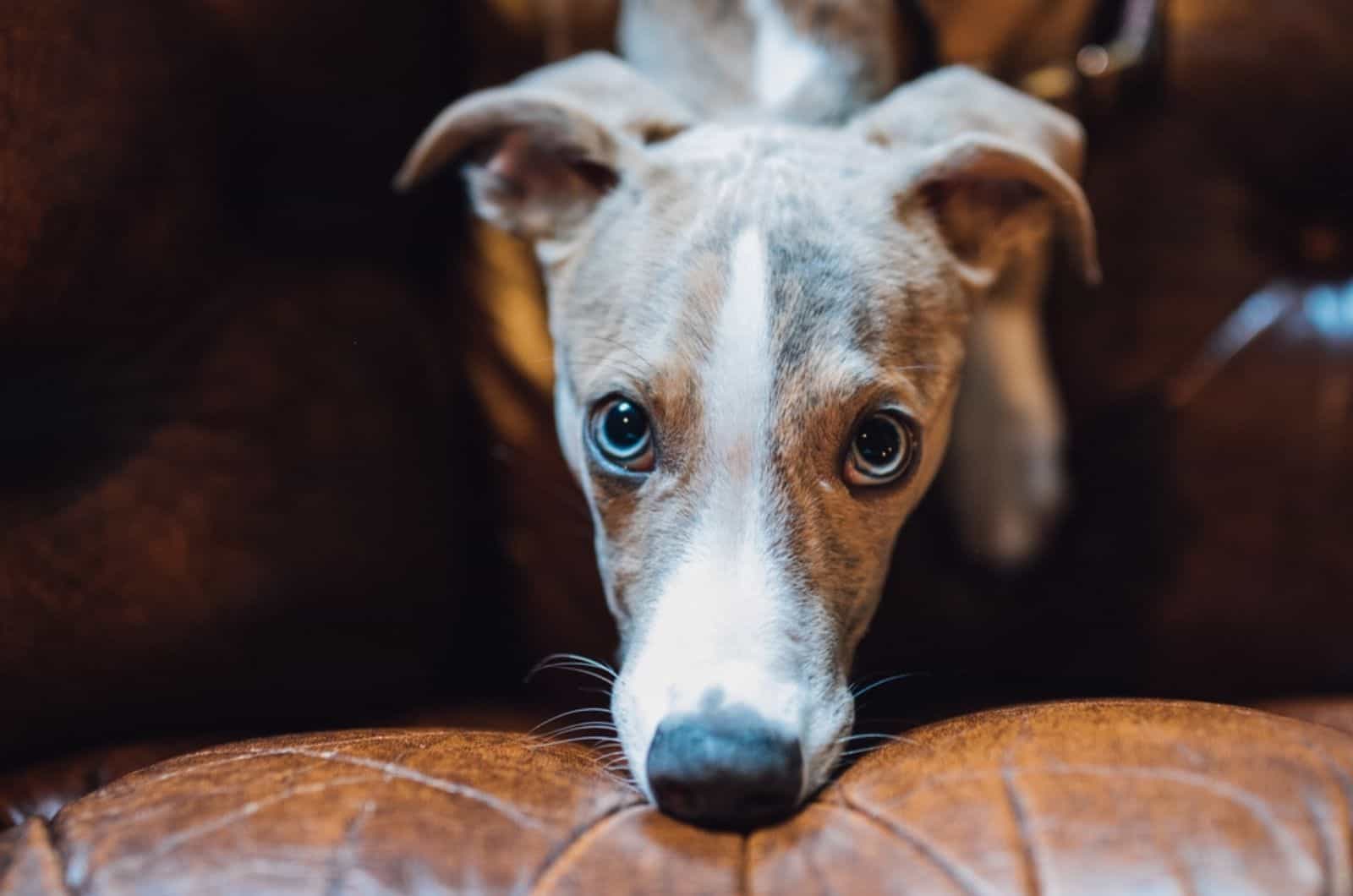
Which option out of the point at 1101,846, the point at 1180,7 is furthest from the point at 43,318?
the point at 1180,7

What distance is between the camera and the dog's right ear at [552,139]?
1688 mm


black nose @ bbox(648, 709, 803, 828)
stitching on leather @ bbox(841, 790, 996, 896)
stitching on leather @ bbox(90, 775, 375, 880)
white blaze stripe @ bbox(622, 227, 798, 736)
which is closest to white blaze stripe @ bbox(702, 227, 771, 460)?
white blaze stripe @ bbox(622, 227, 798, 736)

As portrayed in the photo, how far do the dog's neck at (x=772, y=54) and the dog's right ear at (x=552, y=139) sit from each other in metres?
0.16

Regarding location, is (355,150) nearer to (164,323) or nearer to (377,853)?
(164,323)

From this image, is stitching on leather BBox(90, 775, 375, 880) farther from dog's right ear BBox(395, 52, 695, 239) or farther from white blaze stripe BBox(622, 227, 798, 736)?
dog's right ear BBox(395, 52, 695, 239)

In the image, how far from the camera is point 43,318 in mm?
1480

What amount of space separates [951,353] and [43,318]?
1214mm

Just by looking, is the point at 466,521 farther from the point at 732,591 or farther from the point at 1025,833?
the point at 1025,833

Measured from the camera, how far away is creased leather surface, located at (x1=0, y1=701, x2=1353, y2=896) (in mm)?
1003

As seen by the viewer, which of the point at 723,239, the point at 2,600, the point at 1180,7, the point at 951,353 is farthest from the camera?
the point at 1180,7

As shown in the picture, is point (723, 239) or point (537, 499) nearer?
point (723, 239)

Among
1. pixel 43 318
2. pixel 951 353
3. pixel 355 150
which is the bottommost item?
pixel 951 353

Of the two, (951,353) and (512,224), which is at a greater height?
(512,224)

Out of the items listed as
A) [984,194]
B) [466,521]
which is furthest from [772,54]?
[466,521]
